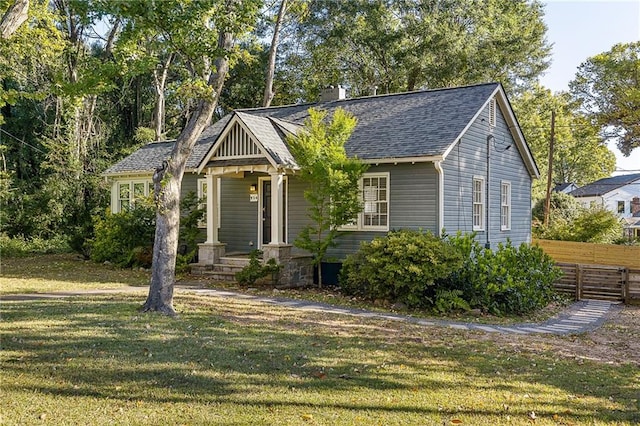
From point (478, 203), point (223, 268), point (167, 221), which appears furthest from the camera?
point (478, 203)

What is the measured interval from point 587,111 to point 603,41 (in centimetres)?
513

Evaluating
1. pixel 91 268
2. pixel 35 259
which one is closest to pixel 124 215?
pixel 91 268

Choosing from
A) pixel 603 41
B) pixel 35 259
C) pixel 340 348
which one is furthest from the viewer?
pixel 603 41

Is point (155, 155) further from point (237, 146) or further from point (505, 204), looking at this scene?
point (505, 204)

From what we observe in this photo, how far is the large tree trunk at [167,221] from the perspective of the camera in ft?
29.6

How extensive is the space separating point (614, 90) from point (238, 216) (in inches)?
1165

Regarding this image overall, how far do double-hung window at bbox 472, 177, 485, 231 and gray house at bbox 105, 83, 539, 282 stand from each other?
1.2 inches

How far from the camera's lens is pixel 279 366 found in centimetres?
613

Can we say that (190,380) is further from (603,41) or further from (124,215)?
(603,41)

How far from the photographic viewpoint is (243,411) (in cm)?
476

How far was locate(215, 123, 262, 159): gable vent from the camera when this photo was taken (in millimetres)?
14422

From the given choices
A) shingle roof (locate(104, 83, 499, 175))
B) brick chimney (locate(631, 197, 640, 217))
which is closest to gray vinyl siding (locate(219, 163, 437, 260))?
shingle roof (locate(104, 83, 499, 175))

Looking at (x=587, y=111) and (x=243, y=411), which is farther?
(x=587, y=111)

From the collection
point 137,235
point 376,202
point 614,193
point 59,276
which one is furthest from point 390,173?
point 614,193
